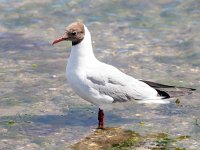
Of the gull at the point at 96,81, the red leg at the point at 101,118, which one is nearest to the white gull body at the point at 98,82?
the gull at the point at 96,81

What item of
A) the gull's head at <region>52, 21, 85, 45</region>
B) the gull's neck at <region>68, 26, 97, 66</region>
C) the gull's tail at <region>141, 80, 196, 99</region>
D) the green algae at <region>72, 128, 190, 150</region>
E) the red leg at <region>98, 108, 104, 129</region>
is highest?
the gull's head at <region>52, 21, 85, 45</region>

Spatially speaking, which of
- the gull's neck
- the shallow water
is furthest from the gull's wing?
the shallow water

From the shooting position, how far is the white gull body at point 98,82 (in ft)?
27.3

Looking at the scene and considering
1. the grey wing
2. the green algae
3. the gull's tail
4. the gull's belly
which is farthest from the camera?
the gull's tail

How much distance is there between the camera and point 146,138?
8297 millimetres

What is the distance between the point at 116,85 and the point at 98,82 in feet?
1.06

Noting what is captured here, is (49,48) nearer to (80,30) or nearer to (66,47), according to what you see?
(66,47)

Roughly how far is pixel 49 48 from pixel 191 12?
3865 millimetres

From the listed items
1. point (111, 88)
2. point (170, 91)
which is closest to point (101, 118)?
point (111, 88)

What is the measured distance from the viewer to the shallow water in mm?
8672

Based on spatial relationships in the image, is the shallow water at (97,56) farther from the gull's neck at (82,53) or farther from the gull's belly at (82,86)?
the gull's neck at (82,53)

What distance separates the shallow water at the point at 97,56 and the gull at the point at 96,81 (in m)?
0.38

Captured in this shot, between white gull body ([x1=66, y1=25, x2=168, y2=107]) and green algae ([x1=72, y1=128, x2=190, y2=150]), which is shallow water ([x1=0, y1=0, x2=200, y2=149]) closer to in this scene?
green algae ([x1=72, y1=128, x2=190, y2=150])

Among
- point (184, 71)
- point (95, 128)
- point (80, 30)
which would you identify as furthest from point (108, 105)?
point (184, 71)
